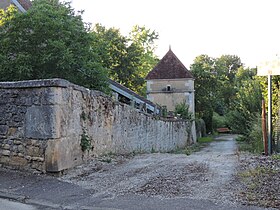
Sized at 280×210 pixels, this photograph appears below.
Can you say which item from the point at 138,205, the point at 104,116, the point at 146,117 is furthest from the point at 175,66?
the point at 138,205

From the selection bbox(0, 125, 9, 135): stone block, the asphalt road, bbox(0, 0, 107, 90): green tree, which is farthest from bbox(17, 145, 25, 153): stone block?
bbox(0, 0, 107, 90): green tree

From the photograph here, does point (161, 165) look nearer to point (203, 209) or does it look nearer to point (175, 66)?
point (203, 209)

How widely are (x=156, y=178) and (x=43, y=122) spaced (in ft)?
8.12

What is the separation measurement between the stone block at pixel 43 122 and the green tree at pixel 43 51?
14.9 ft

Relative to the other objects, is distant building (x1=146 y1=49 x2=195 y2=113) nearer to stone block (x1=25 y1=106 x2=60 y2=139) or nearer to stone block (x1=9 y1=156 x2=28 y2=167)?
stone block (x1=9 y1=156 x2=28 y2=167)

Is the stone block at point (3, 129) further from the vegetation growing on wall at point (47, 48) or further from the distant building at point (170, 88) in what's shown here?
the distant building at point (170, 88)

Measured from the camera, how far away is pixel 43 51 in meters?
11.8

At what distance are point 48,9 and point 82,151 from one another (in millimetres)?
6547

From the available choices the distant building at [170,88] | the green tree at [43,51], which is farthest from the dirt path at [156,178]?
the distant building at [170,88]

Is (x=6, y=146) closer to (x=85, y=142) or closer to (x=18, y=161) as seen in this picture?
(x=18, y=161)

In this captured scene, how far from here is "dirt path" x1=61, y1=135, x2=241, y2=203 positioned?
17.9 feet

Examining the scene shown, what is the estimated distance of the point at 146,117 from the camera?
15.0 meters

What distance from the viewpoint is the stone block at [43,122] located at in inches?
266

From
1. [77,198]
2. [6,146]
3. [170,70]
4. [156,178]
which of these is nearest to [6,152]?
[6,146]
